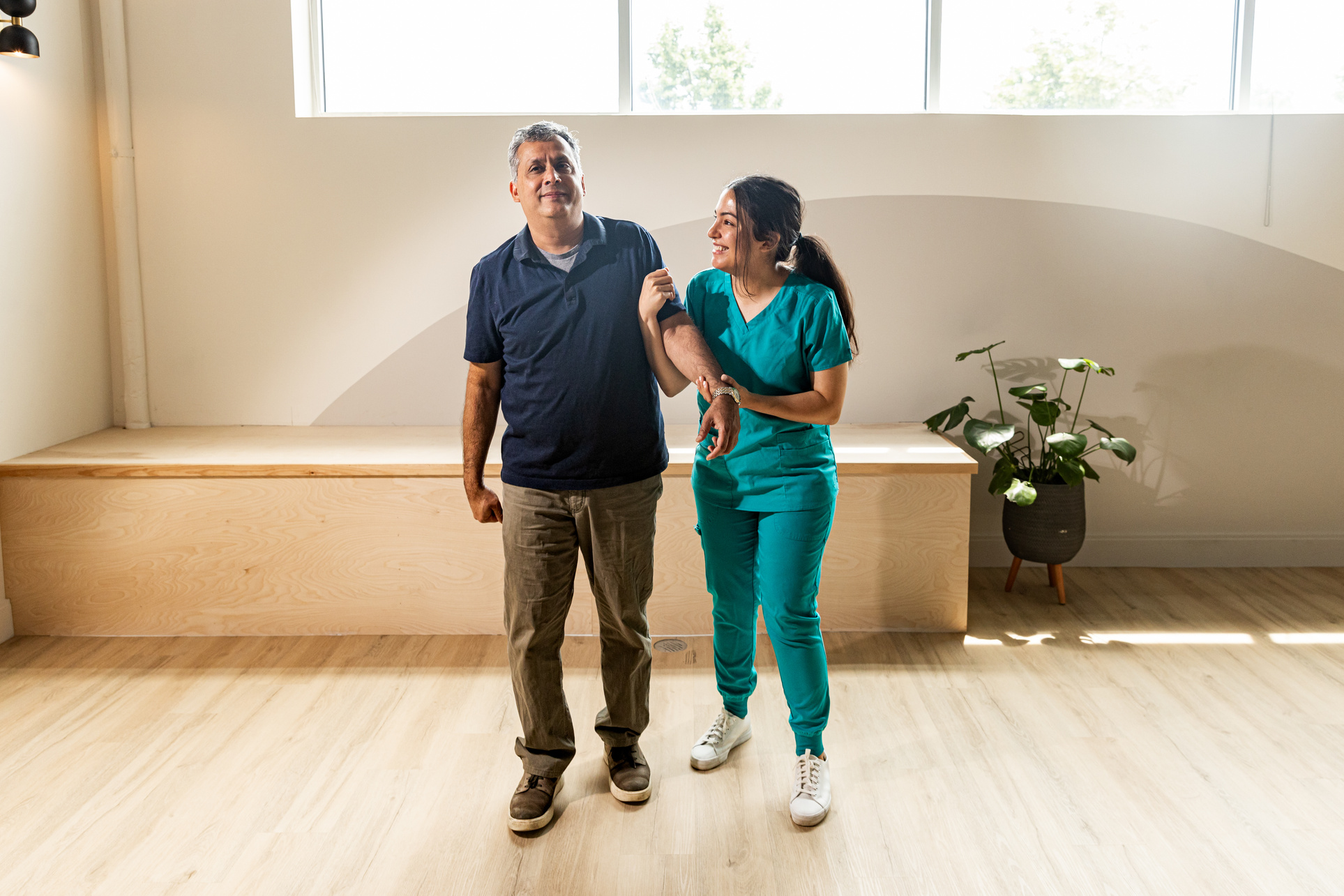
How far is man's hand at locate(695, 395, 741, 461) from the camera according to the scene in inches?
73.4

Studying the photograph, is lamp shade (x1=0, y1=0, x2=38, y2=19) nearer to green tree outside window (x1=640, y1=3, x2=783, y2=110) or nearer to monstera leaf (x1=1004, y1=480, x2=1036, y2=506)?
green tree outside window (x1=640, y1=3, x2=783, y2=110)

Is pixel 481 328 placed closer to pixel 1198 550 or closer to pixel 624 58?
pixel 624 58

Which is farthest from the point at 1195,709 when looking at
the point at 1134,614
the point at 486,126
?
the point at 486,126

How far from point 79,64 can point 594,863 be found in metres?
3.44

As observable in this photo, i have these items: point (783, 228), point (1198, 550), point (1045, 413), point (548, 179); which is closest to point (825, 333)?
point (783, 228)

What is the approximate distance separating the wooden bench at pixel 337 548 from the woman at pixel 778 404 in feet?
3.31

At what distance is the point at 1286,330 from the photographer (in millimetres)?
3686

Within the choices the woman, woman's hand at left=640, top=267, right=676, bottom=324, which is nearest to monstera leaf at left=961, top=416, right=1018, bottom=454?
the woman

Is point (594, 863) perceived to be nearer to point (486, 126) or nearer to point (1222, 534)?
point (486, 126)

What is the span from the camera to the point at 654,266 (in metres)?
2.01

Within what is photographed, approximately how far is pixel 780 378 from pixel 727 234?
0.32m

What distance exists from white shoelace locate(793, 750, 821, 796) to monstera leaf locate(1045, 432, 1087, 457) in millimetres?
1618

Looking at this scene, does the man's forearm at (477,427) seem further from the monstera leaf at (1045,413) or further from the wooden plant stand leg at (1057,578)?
the wooden plant stand leg at (1057,578)

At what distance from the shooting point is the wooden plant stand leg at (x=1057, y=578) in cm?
341
